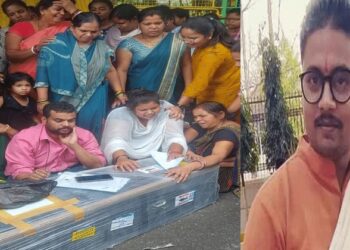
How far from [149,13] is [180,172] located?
662 millimetres

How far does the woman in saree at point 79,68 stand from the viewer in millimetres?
2305

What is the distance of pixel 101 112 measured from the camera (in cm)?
237

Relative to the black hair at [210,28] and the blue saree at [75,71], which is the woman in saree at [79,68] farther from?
the black hair at [210,28]

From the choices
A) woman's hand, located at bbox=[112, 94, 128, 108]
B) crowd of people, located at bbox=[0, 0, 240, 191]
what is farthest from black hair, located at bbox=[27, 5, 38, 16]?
woman's hand, located at bbox=[112, 94, 128, 108]

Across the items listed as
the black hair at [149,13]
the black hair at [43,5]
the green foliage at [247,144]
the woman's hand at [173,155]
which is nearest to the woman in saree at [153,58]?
the black hair at [149,13]

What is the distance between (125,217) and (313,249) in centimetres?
114

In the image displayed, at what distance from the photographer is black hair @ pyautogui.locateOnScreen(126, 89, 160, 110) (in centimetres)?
230

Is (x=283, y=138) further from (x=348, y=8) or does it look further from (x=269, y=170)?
(x=348, y=8)

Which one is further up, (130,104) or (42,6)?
(42,6)

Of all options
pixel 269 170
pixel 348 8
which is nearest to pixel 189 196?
pixel 269 170

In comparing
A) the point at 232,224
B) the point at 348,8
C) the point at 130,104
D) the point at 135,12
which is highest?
the point at 135,12

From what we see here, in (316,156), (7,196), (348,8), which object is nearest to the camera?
(348,8)

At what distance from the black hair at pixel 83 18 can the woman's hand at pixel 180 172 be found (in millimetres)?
680

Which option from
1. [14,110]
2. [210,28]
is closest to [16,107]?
[14,110]
